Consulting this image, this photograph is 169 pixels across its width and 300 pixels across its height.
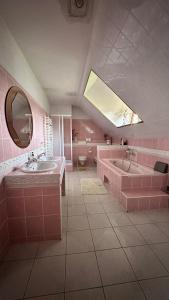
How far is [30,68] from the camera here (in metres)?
Result: 2.48

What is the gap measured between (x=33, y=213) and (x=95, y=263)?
87 centimetres

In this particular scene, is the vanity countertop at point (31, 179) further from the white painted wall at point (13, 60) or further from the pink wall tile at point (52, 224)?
the white painted wall at point (13, 60)

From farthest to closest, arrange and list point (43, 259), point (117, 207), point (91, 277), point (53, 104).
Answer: point (53, 104)
point (117, 207)
point (43, 259)
point (91, 277)

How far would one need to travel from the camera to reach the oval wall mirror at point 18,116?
1.66 metres

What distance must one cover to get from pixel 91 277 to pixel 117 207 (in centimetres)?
133

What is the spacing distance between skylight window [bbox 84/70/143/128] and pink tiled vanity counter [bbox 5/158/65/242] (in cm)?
244

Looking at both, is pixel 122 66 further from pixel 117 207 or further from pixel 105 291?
pixel 105 291

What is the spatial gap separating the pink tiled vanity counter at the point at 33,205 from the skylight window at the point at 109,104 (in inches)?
95.9

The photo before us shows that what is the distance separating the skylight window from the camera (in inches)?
133

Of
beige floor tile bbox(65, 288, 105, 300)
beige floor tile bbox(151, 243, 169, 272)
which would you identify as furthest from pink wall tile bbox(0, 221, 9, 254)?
beige floor tile bbox(151, 243, 169, 272)

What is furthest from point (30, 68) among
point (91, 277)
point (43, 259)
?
point (91, 277)

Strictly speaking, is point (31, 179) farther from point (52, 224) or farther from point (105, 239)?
point (105, 239)

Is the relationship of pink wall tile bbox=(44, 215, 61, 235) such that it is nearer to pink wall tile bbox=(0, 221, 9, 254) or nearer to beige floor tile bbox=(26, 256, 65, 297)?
beige floor tile bbox=(26, 256, 65, 297)

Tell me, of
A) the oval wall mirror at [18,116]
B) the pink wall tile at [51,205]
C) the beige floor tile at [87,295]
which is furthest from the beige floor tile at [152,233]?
the oval wall mirror at [18,116]
